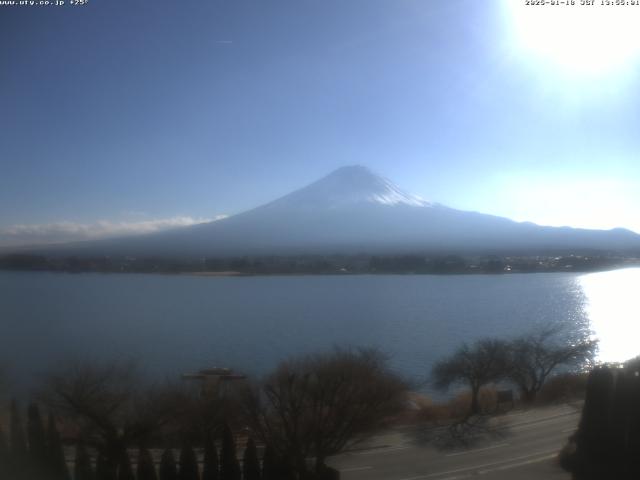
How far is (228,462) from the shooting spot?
3451 mm

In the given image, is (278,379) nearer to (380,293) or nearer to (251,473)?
(251,473)

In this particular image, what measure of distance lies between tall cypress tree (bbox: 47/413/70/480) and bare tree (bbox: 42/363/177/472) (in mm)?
195

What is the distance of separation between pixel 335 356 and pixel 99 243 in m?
5.09

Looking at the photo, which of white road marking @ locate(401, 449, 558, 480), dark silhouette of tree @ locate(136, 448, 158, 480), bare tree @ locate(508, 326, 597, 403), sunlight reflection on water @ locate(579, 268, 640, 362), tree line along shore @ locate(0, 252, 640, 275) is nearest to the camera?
dark silhouette of tree @ locate(136, 448, 158, 480)

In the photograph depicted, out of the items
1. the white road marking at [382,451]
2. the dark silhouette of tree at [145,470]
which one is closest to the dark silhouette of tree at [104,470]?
the dark silhouette of tree at [145,470]

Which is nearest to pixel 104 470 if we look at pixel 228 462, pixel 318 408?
pixel 228 462

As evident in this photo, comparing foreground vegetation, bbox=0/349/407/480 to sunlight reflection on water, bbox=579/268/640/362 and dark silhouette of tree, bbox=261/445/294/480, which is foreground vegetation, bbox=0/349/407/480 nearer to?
dark silhouette of tree, bbox=261/445/294/480

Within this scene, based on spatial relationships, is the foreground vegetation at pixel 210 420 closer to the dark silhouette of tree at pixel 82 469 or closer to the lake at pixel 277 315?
the dark silhouette of tree at pixel 82 469

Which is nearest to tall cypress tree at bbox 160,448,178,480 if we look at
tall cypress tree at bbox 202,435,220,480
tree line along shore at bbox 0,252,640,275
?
tall cypress tree at bbox 202,435,220,480

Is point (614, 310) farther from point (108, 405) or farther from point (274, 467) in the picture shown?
point (108, 405)

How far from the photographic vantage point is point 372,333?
5.74m

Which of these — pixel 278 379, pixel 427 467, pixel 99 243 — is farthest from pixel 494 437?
pixel 99 243

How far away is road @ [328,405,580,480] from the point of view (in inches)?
138

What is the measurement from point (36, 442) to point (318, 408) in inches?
74.6
